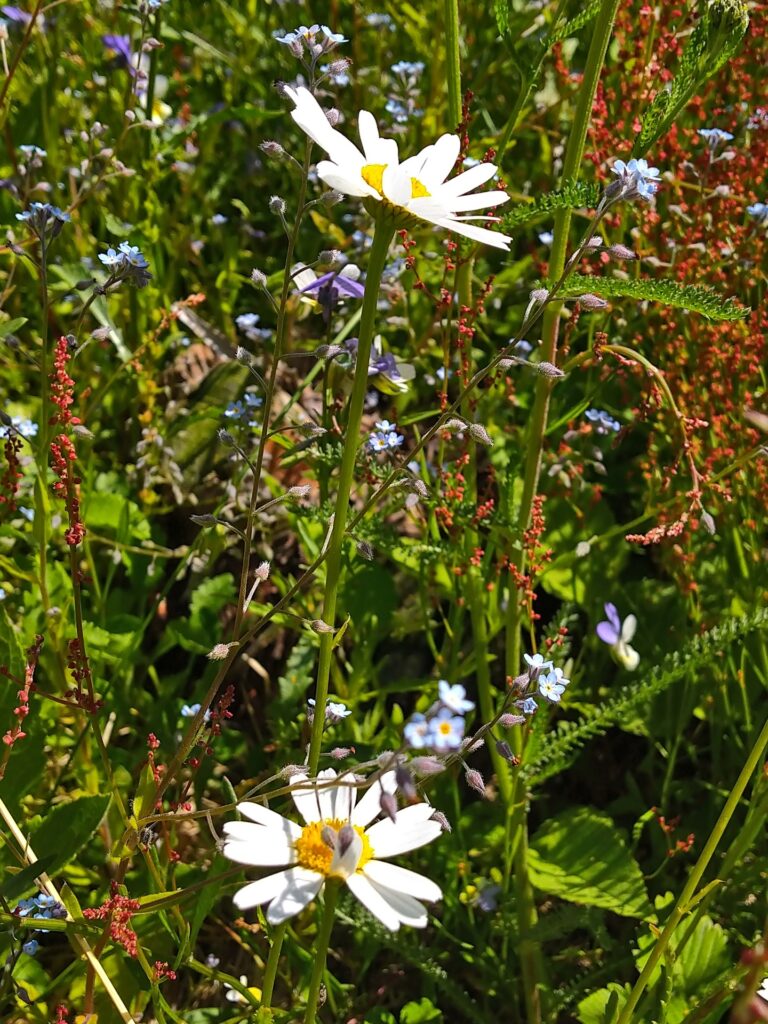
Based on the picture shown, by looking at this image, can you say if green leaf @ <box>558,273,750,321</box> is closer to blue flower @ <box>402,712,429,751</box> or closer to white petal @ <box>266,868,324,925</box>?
blue flower @ <box>402,712,429,751</box>

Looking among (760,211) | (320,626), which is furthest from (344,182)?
(760,211)

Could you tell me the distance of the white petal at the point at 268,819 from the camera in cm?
106

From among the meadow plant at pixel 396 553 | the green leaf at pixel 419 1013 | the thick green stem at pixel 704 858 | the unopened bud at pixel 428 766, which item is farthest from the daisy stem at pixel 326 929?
the green leaf at pixel 419 1013

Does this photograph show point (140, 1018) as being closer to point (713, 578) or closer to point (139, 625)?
point (139, 625)

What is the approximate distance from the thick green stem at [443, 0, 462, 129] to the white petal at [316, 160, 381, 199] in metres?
0.56

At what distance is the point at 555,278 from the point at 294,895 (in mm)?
953

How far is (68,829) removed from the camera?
141 centimetres

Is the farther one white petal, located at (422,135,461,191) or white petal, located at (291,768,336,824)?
white petal, located at (422,135,461,191)

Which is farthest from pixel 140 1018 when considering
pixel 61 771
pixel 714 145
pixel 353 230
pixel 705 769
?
pixel 353 230

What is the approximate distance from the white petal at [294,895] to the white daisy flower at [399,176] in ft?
2.10

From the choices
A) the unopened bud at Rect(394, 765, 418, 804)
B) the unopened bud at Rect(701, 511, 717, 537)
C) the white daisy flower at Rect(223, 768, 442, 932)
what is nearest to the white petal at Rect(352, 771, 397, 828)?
the white daisy flower at Rect(223, 768, 442, 932)

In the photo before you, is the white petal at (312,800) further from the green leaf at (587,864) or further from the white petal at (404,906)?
the green leaf at (587,864)

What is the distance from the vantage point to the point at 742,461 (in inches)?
59.1

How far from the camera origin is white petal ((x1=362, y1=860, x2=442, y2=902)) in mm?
985
